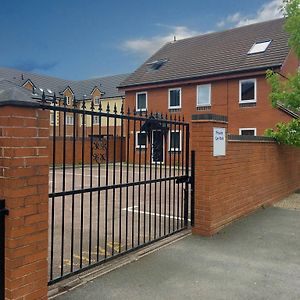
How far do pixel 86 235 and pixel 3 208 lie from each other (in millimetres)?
3144

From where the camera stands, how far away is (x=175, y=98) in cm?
2431

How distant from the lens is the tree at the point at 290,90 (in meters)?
9.66

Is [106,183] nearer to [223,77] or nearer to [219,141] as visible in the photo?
[219,141]

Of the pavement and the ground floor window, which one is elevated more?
the ground floor window

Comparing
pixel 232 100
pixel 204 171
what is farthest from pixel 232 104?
pixel 204 171

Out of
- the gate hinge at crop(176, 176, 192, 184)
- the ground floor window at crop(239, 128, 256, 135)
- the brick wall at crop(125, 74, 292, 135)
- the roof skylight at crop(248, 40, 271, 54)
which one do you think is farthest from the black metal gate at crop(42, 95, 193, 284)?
the roof skylight at crop(248, 40, 271, 54)

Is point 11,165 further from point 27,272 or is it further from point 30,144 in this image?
point 27,272

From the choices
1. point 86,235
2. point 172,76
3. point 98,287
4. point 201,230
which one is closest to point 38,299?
point 98,287

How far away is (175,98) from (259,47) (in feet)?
20.2

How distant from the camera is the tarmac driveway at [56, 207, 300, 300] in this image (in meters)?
3.61

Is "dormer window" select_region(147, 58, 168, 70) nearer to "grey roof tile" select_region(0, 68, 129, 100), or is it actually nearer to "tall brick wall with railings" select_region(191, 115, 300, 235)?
"grey roof tile" select_region(0, 68, 129, 100)

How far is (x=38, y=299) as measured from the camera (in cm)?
306

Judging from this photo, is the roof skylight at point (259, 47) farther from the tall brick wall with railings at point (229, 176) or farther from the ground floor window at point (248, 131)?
the tall brick wall with railings at point (229, 176)

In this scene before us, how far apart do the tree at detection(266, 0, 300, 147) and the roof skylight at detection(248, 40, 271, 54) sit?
1231cm
